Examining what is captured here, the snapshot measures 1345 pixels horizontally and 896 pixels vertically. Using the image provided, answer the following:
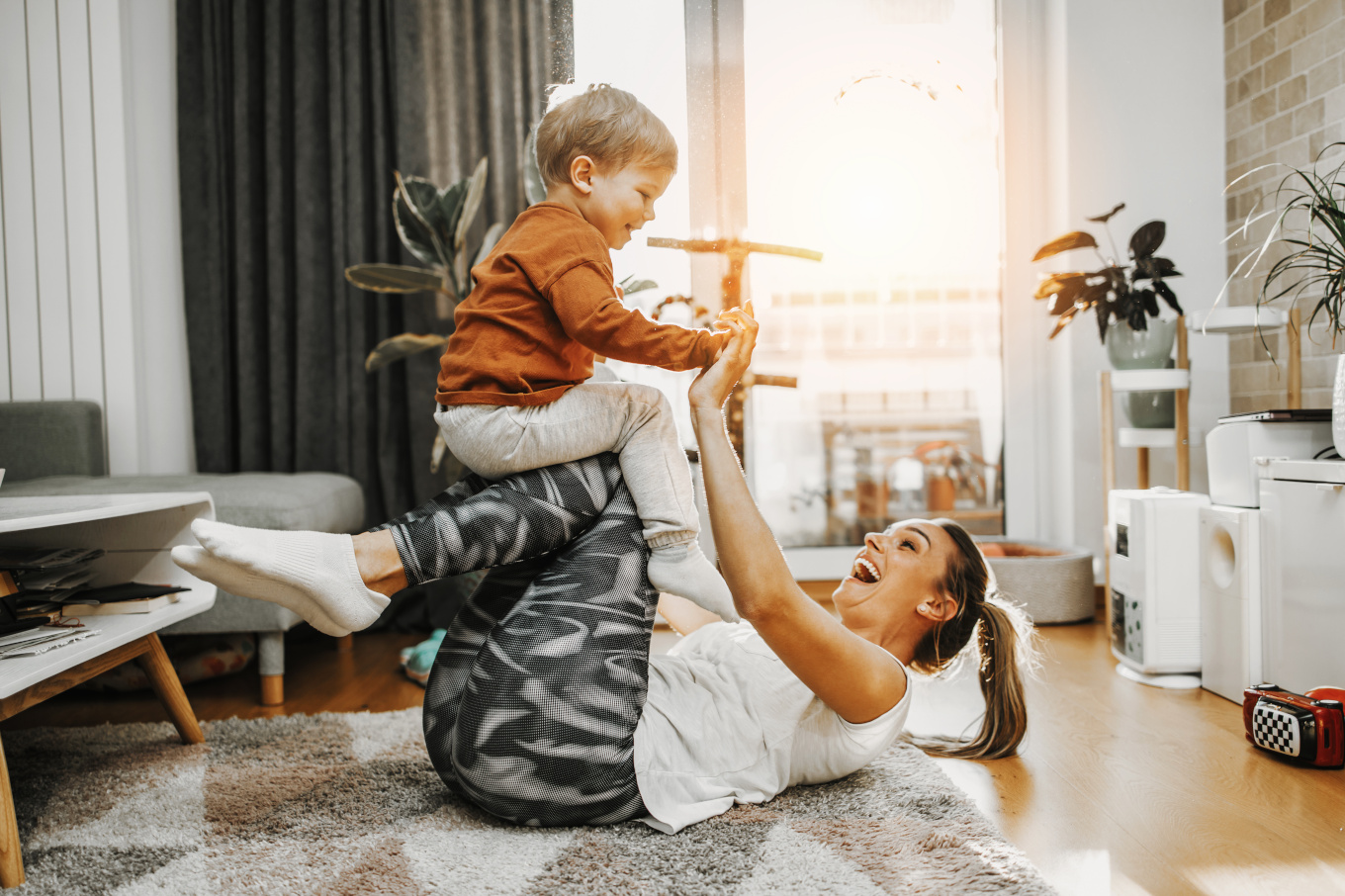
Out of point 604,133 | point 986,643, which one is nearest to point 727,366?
point 604,133

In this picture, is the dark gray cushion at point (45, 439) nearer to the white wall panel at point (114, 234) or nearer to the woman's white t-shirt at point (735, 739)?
the white wall panel at point (114, 234)

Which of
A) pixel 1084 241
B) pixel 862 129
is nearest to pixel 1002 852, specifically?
pixel 1084 241

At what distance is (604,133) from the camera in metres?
1.23

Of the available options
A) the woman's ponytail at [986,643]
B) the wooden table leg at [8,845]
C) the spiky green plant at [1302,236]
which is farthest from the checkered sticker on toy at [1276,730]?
the wooden table leg at [8,845]

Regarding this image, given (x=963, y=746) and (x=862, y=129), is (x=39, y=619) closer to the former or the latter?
(x=963, y=746)

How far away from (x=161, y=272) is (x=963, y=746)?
261 cm

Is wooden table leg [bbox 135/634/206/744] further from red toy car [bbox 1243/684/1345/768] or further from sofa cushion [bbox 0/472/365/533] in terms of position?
red toy car [bbox 1243/684/1345/768]

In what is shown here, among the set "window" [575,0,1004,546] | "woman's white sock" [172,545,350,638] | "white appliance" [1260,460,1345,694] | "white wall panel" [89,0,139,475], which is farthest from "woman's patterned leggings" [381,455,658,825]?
"white wall panel" [89,0,139,475]

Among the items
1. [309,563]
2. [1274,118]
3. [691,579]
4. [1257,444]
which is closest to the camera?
[309,563]

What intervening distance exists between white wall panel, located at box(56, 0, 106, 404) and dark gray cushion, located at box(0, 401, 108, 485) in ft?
0.80

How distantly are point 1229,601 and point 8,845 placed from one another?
2107 mm

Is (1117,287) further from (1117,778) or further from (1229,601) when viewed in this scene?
(1117,778)

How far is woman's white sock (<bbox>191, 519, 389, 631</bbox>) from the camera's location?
98 cm

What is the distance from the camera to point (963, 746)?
4.91ft
